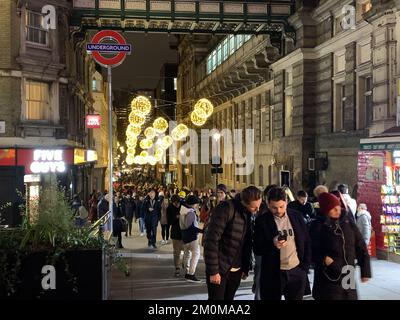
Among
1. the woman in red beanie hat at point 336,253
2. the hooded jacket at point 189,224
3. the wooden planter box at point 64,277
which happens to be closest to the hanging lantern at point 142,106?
the hooded jacket at point 189,224

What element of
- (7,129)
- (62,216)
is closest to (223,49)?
(7,129)

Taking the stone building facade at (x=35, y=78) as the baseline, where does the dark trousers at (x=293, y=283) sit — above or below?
below

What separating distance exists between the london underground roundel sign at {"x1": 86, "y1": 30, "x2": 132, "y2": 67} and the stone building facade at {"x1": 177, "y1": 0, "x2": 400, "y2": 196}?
23.4 ft

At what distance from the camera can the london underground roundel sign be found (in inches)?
570

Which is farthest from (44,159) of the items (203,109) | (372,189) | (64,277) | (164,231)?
(64,277)

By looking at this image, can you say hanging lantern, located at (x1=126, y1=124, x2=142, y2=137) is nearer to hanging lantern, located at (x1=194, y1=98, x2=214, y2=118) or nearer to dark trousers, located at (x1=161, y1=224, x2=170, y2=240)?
hanging lantern, located at (x1=194, y1=98, x2=214, y2=118)

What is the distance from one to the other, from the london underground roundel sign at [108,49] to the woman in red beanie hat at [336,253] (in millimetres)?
9394

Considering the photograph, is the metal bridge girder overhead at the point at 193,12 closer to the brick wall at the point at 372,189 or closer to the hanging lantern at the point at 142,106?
the hanging lantern at the point at 142,106

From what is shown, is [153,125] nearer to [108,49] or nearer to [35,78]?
[35,78]

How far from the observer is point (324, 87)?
22.2 meters

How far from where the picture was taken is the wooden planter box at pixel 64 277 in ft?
25.5

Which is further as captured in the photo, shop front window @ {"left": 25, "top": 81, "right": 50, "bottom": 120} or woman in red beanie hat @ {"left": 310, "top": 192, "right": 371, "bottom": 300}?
shop front window @ {"left": 25, "top": 81, "right": 50, "bottom": 120}

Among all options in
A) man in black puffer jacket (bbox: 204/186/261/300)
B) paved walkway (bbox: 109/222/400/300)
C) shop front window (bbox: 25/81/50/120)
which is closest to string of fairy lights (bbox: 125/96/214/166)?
shop front window (bbox: 25/81/50/120)
